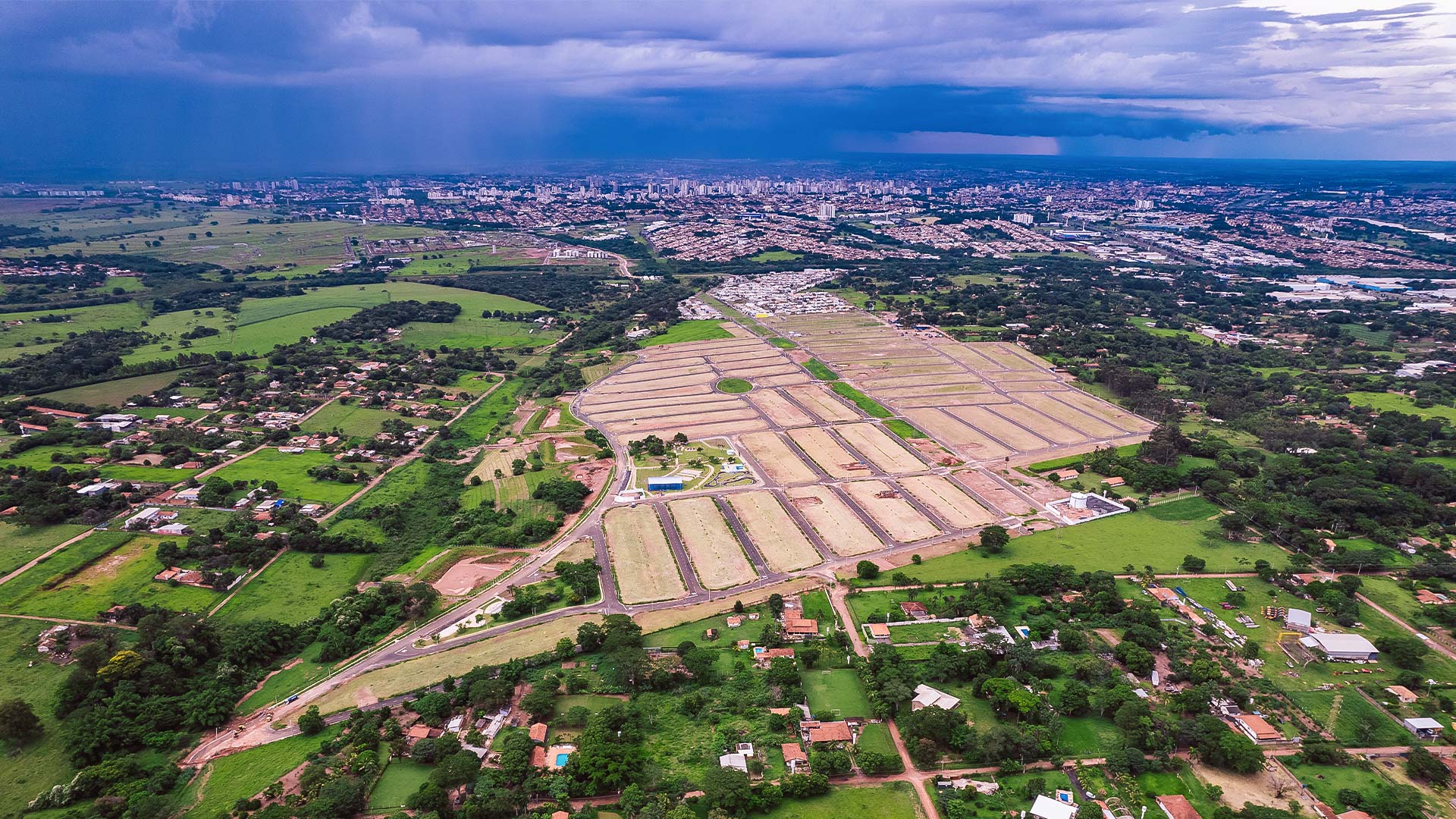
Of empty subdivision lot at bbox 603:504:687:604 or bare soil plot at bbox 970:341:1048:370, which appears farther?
bare soil plot at bbox 970:341:1048:370

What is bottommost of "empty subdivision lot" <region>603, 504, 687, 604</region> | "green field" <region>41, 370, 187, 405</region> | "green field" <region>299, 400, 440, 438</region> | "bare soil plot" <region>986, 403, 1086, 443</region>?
"green field" <region>41, 370, 187, 405</region>

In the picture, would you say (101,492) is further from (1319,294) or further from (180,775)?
(1319,294)

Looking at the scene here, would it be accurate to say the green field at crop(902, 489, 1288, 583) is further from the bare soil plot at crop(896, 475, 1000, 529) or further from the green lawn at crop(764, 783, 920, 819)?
the green lawn at crop(764, 783, 920, 819)

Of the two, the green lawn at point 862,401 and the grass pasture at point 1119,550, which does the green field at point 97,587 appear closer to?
the grass pasture at point 1119,550

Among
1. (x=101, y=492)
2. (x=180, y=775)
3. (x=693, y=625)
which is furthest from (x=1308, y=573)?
(x=101, y=492)

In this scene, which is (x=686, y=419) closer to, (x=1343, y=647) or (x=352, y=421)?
(x=352, y=421)

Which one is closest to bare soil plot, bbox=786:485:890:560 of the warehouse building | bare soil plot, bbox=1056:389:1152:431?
the warehouse building
